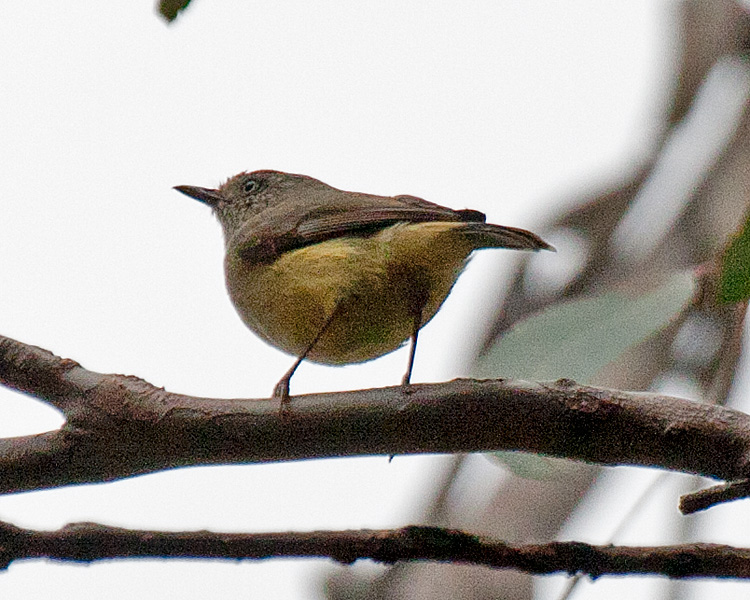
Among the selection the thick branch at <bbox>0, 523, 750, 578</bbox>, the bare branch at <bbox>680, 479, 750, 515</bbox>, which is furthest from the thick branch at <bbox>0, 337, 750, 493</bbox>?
the thick branch at <bbox>0, 523, 750, 578</bbox>

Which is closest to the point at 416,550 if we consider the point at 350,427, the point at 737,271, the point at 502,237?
the point at 350,427

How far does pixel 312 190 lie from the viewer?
3881 mm

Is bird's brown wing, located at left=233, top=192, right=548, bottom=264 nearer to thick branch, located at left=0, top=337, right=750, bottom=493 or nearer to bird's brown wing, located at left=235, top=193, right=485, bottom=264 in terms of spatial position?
bird's brown wing, located at left=235, top=193, right=485, bottom=264

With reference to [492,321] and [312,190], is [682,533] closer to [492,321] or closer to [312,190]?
[492,321]

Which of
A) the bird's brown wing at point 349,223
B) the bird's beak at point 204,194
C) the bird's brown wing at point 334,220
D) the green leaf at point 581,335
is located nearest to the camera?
the green leaf at point 581,335

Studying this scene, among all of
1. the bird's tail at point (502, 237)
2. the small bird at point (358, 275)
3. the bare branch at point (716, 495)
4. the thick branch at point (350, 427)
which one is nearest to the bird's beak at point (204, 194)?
the small bird at point (358, 275)

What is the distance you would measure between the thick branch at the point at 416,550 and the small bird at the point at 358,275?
119 centimetres

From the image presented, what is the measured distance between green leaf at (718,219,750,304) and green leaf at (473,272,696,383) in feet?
1.74

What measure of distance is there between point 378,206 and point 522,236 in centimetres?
54

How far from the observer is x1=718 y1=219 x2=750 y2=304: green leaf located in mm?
1819

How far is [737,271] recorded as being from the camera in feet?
6.00

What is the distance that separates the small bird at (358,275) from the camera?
8.77 feet

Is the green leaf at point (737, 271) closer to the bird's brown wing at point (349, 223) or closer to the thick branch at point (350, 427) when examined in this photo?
the thick branch at point (350, 427)

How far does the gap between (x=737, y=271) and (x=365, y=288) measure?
108 cm
